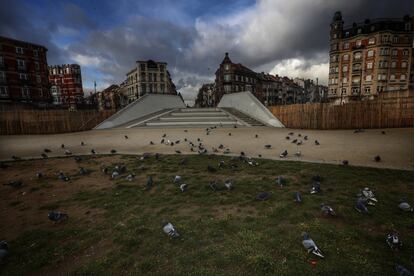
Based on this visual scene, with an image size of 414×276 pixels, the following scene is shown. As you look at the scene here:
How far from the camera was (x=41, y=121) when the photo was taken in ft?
65.4

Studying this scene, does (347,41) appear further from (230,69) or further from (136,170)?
(136,170)

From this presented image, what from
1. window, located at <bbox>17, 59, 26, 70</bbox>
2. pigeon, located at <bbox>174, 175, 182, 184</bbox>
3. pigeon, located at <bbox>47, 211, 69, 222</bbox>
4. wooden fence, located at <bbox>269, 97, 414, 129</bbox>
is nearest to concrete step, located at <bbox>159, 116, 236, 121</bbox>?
wooden fence, located at <bbox>269, 97, 414, 129</bbox>

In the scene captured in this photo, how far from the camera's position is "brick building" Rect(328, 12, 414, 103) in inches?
1788

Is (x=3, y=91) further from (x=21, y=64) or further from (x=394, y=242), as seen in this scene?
(x=394, y=242)

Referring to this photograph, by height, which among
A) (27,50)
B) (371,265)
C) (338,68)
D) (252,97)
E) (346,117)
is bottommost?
(371,265)

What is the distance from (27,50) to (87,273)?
55028mm

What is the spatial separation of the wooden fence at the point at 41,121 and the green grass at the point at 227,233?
64.2 feet

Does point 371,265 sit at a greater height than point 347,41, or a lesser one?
lesser

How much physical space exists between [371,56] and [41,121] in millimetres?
62713

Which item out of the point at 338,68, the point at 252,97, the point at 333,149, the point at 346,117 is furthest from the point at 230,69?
the point at 333,149

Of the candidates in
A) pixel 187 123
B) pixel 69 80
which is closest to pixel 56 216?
pixel 187 123

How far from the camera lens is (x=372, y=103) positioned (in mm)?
15461

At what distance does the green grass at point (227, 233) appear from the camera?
2541 millimetres

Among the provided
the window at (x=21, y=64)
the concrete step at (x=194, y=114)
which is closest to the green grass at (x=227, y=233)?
the concrete step at (x=194, y=114)
